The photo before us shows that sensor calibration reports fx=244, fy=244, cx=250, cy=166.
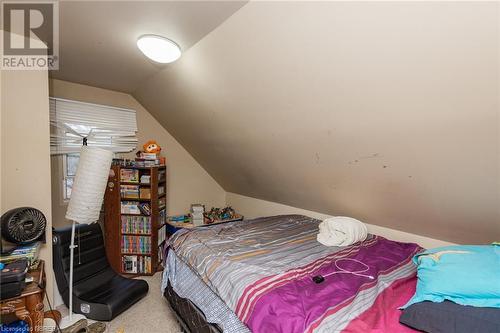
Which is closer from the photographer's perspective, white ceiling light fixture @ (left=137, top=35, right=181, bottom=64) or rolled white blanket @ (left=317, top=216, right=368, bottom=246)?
white ceiling light fixture @ (left=137, top=35, right=181, bottom=64)

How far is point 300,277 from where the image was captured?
153 cm

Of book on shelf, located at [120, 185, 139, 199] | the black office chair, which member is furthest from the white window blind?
the black office chair

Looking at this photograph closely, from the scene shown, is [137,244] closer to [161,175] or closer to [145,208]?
[145,208]

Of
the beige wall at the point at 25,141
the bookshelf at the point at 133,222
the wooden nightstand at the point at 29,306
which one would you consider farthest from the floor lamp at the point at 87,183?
the bookshelf at the point at 133,222

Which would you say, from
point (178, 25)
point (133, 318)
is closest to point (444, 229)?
point (178, 25)

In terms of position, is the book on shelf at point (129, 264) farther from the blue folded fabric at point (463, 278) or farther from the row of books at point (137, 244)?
the blue folded fabric at point (463, 278)

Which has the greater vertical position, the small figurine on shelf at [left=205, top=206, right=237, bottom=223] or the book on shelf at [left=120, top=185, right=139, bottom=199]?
the book on shelf at [left=120, top=185, right=139, bottom=199]

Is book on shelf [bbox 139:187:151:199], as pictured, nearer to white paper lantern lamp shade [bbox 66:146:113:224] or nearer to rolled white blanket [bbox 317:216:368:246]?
white paper lantern lamp shade [bbox 66:146:113:224]

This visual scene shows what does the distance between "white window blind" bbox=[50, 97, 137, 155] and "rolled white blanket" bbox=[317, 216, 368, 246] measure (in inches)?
110

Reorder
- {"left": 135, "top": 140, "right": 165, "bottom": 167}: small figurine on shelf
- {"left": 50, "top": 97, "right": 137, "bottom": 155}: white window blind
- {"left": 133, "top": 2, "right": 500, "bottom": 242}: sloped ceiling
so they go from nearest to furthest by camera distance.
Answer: {"left": 133, "top": 2, "right": 500, "bottom": 242}: sloped ceiling < {"left": 50, "top": 97, "right": 137, "bottom": 155}: white window blind < {"left": 135, "top": 140, "right": 165, "bottom": 167}: small figurine on shelf

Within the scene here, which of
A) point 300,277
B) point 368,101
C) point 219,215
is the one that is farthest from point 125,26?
point 219,215

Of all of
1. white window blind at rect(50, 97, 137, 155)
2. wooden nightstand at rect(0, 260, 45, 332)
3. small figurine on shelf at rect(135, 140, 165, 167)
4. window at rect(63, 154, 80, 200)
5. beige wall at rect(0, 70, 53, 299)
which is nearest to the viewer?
wooden nightstand at rect(0, 260, 45, 332)

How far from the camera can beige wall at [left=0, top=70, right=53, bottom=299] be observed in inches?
70.7

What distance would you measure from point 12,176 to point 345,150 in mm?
2559
